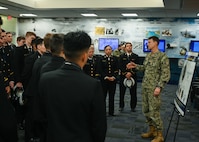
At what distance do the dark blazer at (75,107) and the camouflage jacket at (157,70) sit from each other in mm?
2257

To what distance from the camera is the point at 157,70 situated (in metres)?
3.78

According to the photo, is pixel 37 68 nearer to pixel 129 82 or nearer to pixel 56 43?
pixel 56 43

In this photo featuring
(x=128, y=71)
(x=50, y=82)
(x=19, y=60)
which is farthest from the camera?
(x=128, y=71)

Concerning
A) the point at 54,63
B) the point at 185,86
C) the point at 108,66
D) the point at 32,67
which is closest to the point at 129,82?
the point at 108,66

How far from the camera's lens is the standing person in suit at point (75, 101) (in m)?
1.52

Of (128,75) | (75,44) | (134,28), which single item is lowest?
(128,75)

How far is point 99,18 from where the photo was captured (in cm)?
1067

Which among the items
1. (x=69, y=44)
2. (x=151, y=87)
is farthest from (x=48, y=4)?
(x=69, y=44)

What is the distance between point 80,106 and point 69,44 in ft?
1.28

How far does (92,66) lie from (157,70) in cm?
185

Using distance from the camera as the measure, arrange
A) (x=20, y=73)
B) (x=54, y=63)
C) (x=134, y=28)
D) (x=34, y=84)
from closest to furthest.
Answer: (x=54, y=63) < (x=34, y=84) < (x=20, y=73) < (x=134, y=28)

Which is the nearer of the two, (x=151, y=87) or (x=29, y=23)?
(x=151, y=87)

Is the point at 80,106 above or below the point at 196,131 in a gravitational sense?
above

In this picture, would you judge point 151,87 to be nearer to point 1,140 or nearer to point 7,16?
point 1,140
